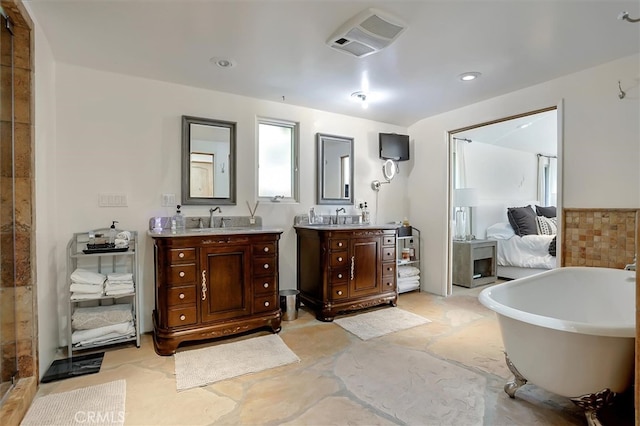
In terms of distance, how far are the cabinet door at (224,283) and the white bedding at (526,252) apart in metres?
4.10

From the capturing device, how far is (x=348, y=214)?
405 cm

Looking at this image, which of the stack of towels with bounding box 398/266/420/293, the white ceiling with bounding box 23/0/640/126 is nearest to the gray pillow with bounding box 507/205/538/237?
the stack of towels with bounding box 398/266/420/293

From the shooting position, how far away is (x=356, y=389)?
6.47 ft

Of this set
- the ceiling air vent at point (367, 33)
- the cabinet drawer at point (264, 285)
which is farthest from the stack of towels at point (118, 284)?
the ceiling air vent at point (367, 33)

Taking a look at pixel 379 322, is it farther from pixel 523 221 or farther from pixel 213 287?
pixel 523 221

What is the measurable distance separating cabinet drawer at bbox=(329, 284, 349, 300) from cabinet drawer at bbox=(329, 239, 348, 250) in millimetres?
402

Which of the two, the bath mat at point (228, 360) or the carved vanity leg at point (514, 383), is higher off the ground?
the carved vanity leg at point (514, 383)

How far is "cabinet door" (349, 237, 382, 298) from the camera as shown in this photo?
3.36 m

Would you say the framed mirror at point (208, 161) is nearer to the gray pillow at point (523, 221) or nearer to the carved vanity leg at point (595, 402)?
the carved vanity leg at point (595, 402)

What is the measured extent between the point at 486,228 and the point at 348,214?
291cm

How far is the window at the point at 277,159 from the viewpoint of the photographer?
3488 mm

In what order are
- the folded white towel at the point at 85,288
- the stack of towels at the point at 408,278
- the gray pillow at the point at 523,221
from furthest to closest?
the gray pillow at the point at 523,221 < the stack of towels at the point at 408,278 < the folded white towel at the point at 85,288

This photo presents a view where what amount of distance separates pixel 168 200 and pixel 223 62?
4.42 feet

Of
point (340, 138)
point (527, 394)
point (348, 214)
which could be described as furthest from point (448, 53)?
point (527, 394)
